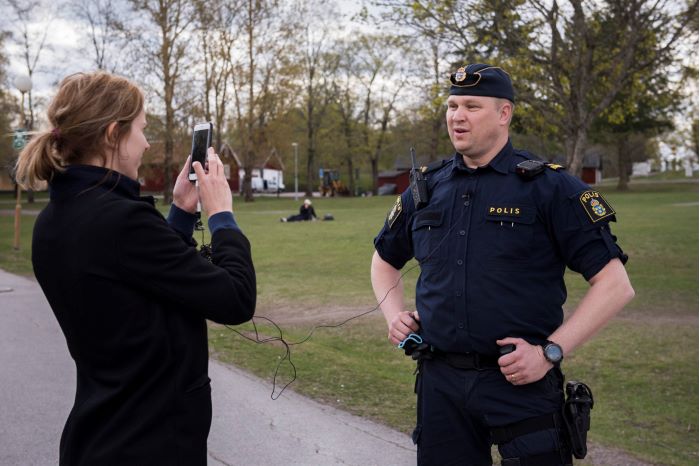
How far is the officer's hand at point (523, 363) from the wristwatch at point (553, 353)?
15 mm

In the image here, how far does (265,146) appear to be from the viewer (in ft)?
221

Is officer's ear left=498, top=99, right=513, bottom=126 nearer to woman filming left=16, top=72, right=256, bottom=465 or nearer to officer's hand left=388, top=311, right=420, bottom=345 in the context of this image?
officer's hand left=388, top=311, right=420, bottom=345

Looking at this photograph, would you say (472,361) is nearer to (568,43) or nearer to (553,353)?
(553,353)

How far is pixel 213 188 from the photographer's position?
2.65 meters

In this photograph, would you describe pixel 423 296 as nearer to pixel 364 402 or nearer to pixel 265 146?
pixel 364 402

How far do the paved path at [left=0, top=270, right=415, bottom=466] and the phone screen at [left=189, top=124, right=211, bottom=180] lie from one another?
2949mm

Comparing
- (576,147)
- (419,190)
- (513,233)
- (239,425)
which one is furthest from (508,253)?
(576,147)

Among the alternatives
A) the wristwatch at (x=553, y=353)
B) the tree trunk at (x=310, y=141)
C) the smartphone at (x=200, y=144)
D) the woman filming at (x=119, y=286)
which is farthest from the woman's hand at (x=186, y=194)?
the tree trunk at (x=310, y=141)

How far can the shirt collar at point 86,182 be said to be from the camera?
2395mm

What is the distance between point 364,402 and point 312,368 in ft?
4.61

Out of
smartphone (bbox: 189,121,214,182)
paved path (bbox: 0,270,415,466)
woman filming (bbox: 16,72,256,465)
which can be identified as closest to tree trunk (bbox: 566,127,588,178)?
paved path (bbox: 0,270,415,466)

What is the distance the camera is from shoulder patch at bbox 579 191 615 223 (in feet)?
9.82

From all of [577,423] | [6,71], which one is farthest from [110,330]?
[6,71]

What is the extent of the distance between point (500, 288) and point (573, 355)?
6811mm
